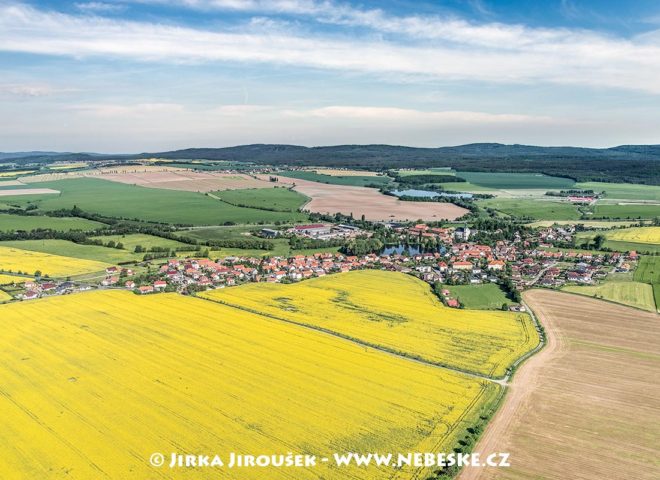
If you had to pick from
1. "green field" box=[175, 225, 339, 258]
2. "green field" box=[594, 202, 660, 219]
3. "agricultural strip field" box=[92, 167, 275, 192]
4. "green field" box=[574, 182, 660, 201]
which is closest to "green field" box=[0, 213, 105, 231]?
"green field" box=[175, 225, 339, 258]

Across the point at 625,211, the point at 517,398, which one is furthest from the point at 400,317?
the point at 625,211

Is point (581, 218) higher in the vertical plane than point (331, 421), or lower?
higher

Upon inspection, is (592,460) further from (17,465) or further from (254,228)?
(254,228)

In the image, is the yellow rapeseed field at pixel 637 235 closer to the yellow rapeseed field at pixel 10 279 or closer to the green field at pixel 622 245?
the green field at pixel 622 245

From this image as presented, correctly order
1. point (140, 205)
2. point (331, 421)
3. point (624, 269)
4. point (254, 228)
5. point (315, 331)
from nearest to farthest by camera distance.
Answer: point (331, 421) < point (315, 331) < point (624, 269) < point (254, 228) < point (140, 205)

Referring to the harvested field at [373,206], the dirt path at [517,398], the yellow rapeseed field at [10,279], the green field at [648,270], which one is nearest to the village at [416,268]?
the green field at [648,270]

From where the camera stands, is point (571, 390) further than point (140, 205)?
No

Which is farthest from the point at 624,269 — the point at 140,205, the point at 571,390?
the point at 140,205
